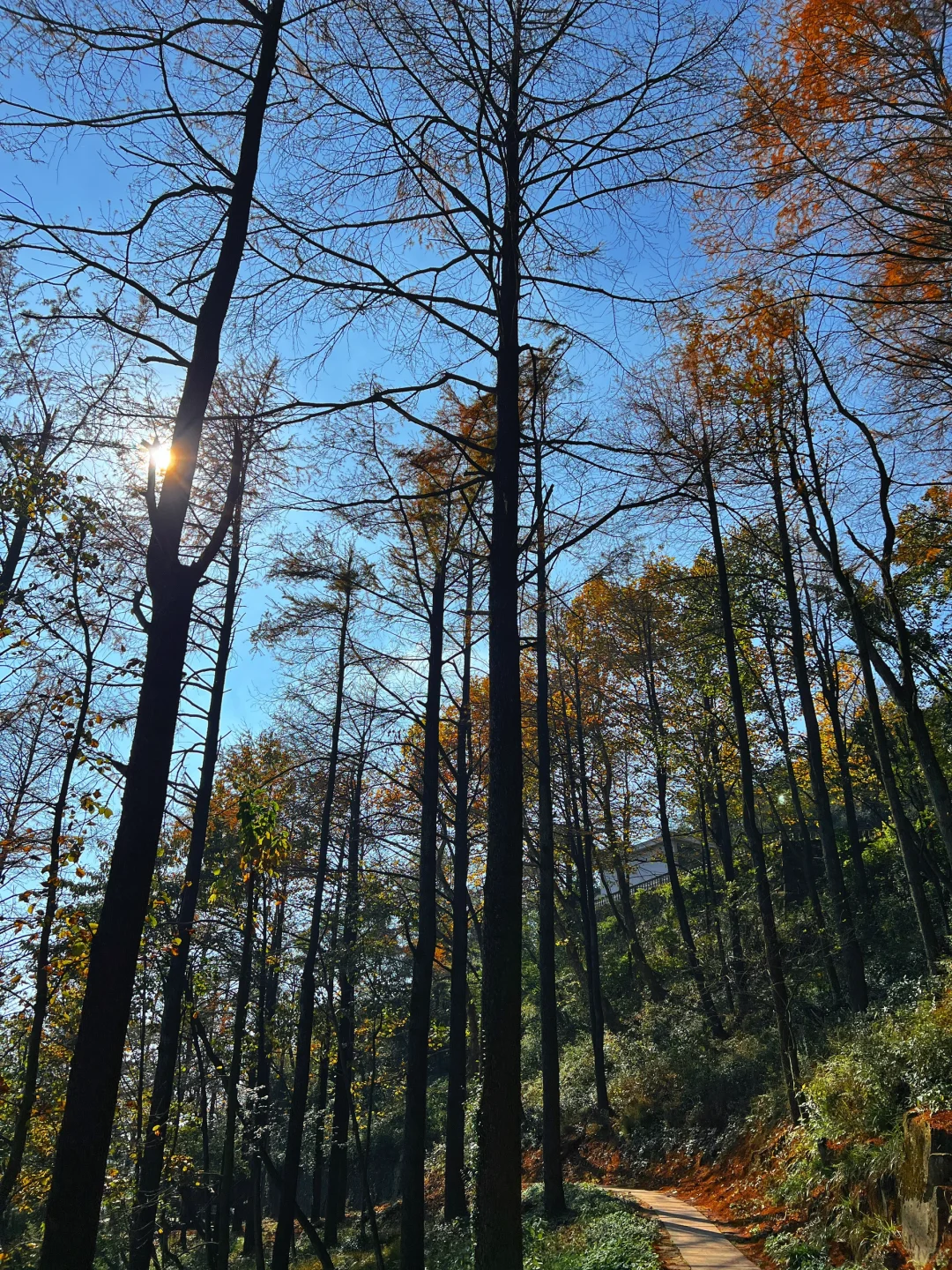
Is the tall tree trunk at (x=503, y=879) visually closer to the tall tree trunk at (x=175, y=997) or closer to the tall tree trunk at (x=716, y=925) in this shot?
the tall tree trunk at (x=175, y=997)

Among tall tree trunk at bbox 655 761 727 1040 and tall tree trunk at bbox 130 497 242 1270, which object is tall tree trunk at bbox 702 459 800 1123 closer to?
tall tree trunk at bbox 130 497 242 1270

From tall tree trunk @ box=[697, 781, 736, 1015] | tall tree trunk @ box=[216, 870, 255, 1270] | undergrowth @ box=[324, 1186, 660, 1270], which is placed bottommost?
undergrowth @ box=[324, 1186, 660, 1270]

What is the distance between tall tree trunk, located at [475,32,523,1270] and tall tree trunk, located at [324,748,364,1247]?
281 inches

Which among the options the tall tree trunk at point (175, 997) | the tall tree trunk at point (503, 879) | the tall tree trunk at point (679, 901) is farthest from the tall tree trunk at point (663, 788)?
the tall tree trunk at point (503, 879)

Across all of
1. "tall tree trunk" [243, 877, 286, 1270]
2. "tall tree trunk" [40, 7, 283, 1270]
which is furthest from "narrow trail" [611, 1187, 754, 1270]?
"tall tree trunk" [40, 7, 283, 1270]

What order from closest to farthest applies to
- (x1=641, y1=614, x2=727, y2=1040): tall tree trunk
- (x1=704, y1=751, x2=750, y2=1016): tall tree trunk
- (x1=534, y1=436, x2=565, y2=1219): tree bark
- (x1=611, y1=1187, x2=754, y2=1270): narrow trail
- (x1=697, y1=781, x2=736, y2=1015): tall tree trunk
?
(x1=611, y1=1187, x2=754, y2=1270): narrow trail → (x1=534, y1=436, x2=565, y2=1219): tree bark → (x1=704, y1=751, x2=750, y2=1016): tall tree trunk → (x1=697, y1=781, x2=736, y2=1015): tall tree trunk → (x1=641, y1=614, x2=727, y2=1040): tall tree trunk

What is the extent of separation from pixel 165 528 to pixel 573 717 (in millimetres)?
16874

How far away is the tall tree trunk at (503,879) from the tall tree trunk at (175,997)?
2.98m

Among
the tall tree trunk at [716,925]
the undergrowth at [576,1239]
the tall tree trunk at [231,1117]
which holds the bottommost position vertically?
the undergrowth at [576,1239]

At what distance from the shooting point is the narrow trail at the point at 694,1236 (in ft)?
23.6

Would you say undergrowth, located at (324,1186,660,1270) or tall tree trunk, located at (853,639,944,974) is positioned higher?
tall tree trunk, located at (853,639,944,974)

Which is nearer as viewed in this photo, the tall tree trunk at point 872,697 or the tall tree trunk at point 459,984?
the tall tree trunk at point 872,697

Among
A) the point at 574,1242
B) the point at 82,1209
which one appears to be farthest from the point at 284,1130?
the point at 82,1209

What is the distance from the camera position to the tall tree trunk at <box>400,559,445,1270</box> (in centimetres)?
974
